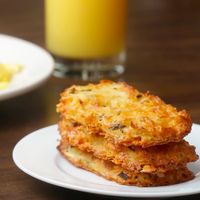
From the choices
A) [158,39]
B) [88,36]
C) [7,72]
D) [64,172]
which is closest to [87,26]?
[88,36]

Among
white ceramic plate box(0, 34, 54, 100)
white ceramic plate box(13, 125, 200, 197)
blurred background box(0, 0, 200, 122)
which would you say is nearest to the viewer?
white ceramic plate box(13, 125, 200, 197)

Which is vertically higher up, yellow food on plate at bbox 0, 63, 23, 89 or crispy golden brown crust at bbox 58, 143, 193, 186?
crispy golden brown crust at bbox 58, 143, 193, 186

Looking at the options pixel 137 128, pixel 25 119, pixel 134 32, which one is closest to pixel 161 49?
pixel 134 32

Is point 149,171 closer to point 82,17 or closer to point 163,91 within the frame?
point 163,91

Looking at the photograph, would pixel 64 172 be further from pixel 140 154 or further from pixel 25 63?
pixel 25 63

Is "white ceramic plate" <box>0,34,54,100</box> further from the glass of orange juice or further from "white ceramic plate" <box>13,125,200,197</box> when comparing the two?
"white ceramic plate" <box>13,125,200,197</box>

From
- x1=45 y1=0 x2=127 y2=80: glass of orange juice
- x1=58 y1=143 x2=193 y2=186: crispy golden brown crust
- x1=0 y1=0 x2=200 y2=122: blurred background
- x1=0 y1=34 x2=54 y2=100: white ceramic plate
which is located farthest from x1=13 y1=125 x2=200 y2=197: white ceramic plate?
x1=45 y1=0 x2=127 y2=80: glass of orange juice

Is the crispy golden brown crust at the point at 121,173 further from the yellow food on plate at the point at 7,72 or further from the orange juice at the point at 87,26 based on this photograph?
the orange juice at the point at 87,26
